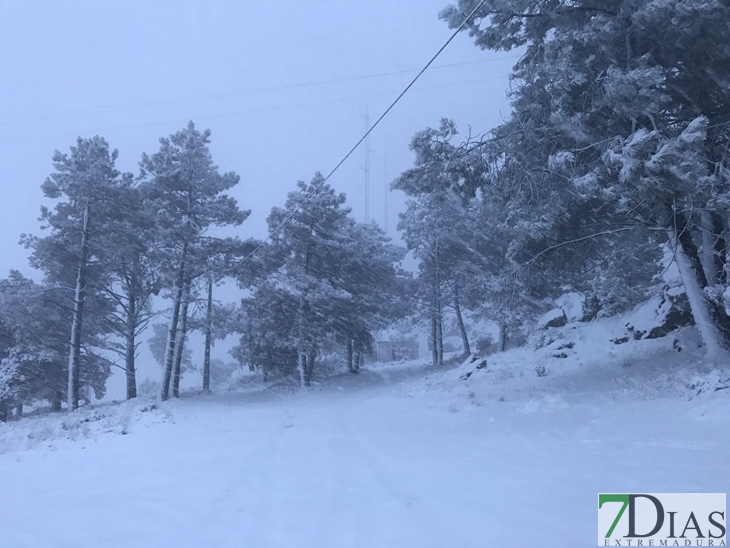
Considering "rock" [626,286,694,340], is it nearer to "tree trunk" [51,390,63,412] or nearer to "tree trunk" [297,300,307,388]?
"tree trunk" [297,300,307,388]

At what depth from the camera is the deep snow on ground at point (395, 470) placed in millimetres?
4027

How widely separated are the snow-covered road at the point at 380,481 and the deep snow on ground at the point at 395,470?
2cm

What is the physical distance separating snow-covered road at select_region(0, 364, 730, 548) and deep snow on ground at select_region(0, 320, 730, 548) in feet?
0.08

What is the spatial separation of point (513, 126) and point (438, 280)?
17.7 meters

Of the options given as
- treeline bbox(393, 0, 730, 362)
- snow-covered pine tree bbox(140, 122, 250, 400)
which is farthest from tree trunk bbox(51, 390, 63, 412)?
treeline bbox(393, 0, 730, 362)

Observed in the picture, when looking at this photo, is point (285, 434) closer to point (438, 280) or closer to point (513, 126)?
point (513, 126)

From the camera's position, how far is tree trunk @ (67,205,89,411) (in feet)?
66.3

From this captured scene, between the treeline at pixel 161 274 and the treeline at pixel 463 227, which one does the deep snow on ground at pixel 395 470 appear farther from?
the treeline at pixel 161 274

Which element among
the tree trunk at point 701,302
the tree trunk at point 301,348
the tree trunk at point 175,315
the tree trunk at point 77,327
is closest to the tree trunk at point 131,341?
the tree trunk at point 77,327

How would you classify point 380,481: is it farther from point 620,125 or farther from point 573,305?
point 573,305

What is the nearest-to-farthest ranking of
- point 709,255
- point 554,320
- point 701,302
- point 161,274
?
point 701,302 < point 709,255 < point 161,274 < point 554,320

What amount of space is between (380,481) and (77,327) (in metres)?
19.6

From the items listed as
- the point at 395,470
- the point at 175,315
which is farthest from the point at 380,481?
the point at 175,315

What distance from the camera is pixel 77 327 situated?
66.4ft
